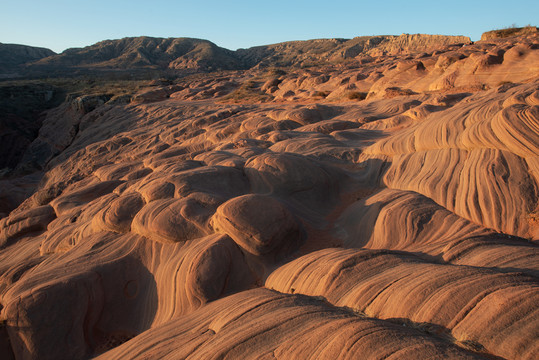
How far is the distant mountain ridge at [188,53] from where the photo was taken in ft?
277

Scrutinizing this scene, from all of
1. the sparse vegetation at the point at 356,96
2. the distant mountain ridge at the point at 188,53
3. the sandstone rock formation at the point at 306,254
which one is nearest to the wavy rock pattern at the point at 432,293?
the sandstone rock formation at the point at 306,254

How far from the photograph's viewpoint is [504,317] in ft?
12.2

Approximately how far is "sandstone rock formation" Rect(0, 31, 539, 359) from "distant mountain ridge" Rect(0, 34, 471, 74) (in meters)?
73.9

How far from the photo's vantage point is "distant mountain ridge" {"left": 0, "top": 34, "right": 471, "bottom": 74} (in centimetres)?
8438

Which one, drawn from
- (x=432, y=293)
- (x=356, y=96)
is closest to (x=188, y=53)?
(x=356, y=96)

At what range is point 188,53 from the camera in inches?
4114

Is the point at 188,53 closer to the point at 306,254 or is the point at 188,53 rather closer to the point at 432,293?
the point at 306,254

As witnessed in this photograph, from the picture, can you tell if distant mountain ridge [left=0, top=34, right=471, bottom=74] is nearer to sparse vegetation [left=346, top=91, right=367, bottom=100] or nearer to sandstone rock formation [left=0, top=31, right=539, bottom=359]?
sparse vegetation [left=346, top=91, right=367, bottom=100]

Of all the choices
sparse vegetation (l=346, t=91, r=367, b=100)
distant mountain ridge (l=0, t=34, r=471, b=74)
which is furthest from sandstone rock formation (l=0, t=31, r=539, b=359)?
distant mountain ridge (l=0, t=34, r=471, b=74)

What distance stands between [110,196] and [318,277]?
9.55 m

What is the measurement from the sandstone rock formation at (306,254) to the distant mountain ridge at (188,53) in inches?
2909

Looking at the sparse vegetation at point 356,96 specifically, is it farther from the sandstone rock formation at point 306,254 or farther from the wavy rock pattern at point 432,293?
the wavy rock pattern at point 432,293

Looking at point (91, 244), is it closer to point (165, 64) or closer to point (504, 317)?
point (504, 317)

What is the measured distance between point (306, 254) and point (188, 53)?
111091 millimetres
